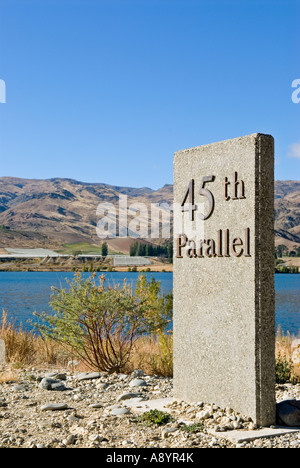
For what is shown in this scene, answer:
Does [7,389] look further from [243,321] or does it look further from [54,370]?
[243,321]

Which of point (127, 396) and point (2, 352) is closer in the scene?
point (127, 396)

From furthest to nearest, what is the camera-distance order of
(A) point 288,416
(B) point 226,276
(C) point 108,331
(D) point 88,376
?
(C) point 108,331, (D) point 88,376, (B) point 226,276, (A) point 288,416

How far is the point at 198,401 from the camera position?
632cm

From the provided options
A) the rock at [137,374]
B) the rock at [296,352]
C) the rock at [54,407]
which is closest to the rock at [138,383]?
the rock at [137,374]

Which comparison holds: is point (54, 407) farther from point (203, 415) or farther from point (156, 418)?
point (203, 415)

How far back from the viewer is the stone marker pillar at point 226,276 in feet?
18.4

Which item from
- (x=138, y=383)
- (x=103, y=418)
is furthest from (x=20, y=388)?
(x=103, y=418)

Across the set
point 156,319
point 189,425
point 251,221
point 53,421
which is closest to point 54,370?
point 156,319

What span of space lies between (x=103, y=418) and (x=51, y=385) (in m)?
1.93

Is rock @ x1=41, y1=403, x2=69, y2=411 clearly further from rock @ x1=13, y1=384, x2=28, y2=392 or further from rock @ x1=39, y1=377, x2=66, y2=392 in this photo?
rock @ x1=13, y1=384, x2=28, y2=392

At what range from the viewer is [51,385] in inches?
304

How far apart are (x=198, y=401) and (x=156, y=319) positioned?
11.2 feet

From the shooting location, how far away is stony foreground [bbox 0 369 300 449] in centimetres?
528
